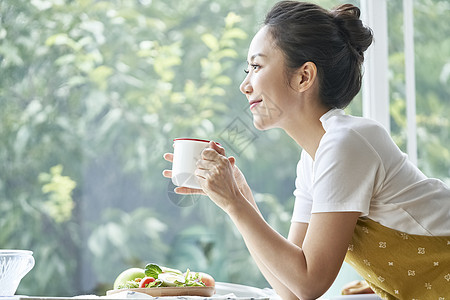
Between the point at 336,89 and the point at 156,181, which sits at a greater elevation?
the point at 336,89

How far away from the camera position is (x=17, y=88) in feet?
6.73

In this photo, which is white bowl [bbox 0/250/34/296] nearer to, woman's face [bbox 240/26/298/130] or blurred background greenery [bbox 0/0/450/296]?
woman's face [bbox 240/26/298/130]

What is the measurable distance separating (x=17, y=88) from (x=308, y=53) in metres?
1.24

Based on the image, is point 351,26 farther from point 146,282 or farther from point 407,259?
point 146,282

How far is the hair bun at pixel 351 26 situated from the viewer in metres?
1.23

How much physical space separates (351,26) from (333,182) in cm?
37

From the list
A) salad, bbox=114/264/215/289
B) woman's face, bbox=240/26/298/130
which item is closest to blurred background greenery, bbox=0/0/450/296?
woman's face, bbox=240/26/298/130

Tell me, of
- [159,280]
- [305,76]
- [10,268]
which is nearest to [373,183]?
[305,76]

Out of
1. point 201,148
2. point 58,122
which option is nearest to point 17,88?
point 58,122

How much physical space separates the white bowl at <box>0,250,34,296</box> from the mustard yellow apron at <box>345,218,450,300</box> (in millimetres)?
656

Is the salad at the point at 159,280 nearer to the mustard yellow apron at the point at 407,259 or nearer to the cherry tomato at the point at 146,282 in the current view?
the cherry tomato at the point at 146,282

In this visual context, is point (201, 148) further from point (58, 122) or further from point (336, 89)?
point (58, 122)

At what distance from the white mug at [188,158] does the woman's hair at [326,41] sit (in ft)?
0.92

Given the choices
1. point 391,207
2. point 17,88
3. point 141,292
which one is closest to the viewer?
point 141,292
